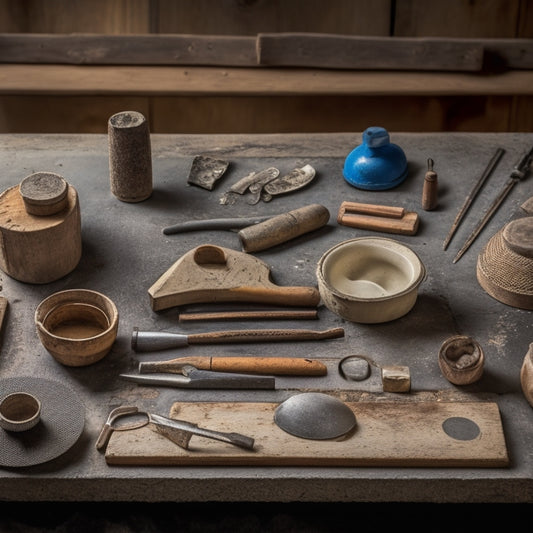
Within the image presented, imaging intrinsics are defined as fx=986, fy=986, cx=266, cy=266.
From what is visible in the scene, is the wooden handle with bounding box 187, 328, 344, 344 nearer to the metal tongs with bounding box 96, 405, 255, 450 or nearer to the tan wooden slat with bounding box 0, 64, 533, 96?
the metal tongs with bounding box 96, 405, 255, 450

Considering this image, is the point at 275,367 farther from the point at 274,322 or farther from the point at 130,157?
the point at 130,157

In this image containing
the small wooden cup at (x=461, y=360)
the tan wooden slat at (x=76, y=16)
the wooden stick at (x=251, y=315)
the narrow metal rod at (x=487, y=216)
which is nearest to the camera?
the small wooden cup at (x=461, y=360)

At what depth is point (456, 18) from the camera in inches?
176

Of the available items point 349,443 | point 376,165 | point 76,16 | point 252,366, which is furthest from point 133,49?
point 349,443

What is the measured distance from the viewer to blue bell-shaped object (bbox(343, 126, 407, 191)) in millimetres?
3381

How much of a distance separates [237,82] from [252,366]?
195 cm

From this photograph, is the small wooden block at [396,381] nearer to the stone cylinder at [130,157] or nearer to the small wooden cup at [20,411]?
the small wooden cup at [20,411]

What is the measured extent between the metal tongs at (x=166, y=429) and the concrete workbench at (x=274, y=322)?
39 mm

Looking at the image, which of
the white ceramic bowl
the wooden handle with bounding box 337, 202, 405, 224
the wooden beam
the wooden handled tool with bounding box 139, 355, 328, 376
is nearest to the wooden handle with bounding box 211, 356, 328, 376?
the wooden handled tool with bounding box 139, 355, 328, 376

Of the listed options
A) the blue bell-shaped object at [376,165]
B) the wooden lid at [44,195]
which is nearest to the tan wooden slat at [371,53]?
the blue bell-shaped object at [376,165]

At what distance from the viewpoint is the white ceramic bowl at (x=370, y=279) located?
277cm

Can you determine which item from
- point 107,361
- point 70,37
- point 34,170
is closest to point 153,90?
point 70,37

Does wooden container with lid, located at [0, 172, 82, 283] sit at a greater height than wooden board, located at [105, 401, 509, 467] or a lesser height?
greater

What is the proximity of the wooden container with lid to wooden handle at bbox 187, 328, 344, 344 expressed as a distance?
506 mm
